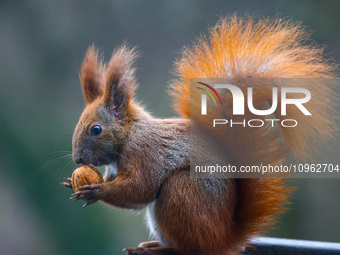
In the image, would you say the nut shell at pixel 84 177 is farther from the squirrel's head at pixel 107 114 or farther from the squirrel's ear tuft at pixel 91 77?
the squirrel's ear tuft at pixel 91 77

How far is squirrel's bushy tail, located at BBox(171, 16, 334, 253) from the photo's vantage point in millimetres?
1091

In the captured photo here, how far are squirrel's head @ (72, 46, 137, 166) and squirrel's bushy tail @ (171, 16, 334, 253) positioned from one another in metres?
0.15

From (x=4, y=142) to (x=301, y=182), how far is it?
75.3 inches

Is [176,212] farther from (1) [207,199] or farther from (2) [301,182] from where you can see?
(2) [301,182]

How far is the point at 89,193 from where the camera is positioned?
1.00 m

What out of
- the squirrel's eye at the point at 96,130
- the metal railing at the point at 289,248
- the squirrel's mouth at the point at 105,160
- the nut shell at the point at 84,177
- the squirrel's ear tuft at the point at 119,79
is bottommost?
the metal railing at the point at 289,248

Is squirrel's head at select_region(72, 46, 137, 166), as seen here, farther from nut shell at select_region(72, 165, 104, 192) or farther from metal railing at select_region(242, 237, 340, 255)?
metal railing at select_region(242, 237, 340, 255)

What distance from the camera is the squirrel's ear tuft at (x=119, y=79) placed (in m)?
1.13

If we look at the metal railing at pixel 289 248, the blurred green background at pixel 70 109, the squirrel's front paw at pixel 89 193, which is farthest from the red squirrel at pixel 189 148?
the blurred green background at pixel 70 109

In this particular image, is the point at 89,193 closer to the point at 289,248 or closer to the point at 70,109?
the point at 289,248

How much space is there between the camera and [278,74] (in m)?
1.07

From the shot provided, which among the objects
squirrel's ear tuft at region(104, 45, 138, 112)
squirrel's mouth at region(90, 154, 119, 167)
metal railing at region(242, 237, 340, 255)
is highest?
squirrel's ear tuft at region(104, 45, 138, 112)

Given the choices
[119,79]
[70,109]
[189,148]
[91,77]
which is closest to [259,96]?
[189,148]

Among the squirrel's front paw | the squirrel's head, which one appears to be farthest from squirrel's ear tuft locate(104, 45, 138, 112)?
the squirrel's front paw
